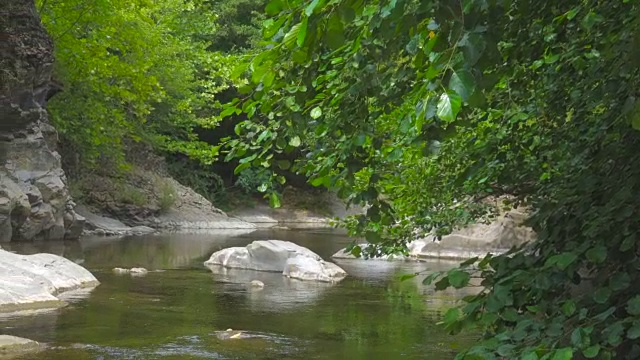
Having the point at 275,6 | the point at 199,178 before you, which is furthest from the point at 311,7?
the point at 199,178

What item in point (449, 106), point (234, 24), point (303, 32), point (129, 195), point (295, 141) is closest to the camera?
point (449, 106)

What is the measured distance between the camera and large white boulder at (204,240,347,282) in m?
17.2

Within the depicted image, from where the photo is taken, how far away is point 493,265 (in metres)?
3.47

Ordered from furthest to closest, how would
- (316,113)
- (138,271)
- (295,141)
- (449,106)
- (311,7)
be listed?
(138,271), (295,141), (316,113), (311,7), (449,106)

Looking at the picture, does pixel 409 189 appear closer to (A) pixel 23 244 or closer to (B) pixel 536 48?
(B) pixel 536 48

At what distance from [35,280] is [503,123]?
9758 millimetres

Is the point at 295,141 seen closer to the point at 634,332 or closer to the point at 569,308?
the point at 569,308

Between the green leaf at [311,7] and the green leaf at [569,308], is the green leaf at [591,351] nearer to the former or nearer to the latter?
the green leaf at [569,308]

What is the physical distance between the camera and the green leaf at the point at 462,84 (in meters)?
2.11

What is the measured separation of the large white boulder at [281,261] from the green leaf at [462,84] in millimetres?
14769

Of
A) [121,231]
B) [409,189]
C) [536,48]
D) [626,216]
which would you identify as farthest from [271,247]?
[626,216]

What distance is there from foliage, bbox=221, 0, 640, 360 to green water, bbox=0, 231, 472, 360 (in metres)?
3.84

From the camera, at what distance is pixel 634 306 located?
265 cm

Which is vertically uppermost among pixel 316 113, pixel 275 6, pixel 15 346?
pixel 275 6
